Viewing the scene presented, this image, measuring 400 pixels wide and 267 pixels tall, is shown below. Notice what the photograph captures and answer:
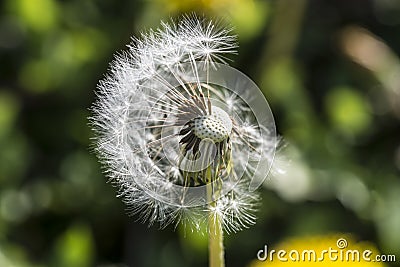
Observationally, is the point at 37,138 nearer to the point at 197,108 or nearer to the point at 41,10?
the point at 41,10

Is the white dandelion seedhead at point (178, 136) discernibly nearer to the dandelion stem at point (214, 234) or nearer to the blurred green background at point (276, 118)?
Answer: the dandelion stem at point (214, 234)

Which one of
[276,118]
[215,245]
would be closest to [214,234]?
[215,245]

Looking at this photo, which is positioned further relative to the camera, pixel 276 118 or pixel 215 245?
pixel 276 118

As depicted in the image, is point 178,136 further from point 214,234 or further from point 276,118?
point 276,118

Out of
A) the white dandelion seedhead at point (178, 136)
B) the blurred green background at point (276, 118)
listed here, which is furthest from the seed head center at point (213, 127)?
the blurred green background at point (276, 118)

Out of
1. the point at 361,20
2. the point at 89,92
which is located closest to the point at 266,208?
the point at 89,92

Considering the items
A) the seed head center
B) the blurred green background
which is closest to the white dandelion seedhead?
the seed head center

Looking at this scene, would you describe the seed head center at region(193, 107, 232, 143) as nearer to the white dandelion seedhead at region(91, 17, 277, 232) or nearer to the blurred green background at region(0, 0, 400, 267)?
the white dandelion seedhead at region(91, 17, 277, 232)
